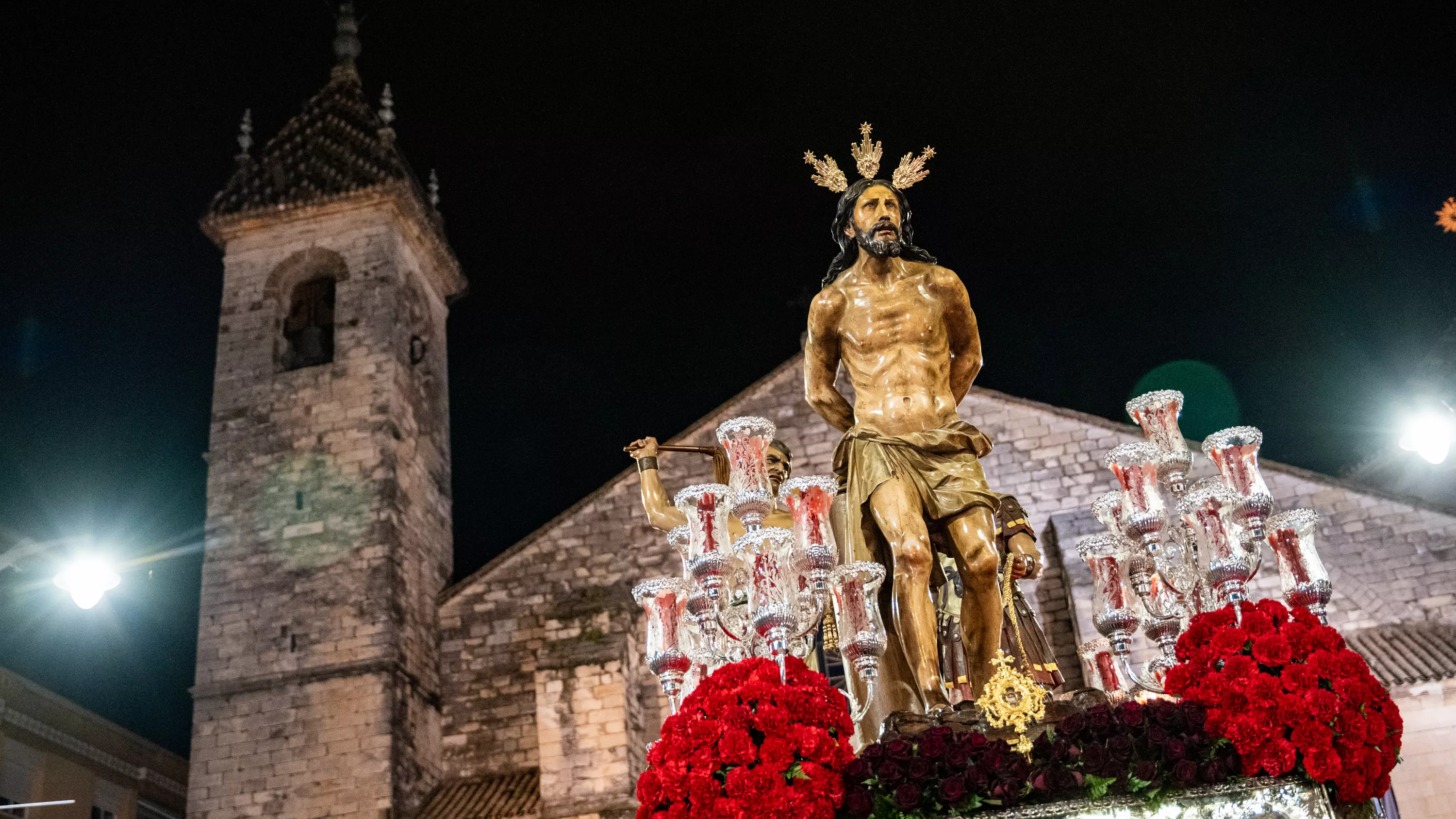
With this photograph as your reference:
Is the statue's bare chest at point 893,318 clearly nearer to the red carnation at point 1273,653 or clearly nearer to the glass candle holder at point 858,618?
the glass candle holder at point 858,618

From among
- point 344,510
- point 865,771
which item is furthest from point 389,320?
point 865,771

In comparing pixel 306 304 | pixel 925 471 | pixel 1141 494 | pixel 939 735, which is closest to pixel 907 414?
pixel 925 471

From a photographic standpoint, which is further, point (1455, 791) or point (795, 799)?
point (1455, 791)

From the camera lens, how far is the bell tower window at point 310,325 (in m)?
17.8

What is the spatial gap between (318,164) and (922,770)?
1589cm

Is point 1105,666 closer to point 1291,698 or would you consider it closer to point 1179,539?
point 1179,539

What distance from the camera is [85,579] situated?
324 inches

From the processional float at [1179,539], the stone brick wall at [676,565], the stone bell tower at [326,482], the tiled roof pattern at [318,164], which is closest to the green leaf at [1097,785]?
the processional float at [1179,539]

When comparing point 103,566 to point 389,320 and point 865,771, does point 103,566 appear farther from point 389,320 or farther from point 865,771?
point 389,320

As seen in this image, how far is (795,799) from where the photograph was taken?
14.8 ft

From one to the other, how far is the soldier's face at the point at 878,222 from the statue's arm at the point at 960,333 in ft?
1.05

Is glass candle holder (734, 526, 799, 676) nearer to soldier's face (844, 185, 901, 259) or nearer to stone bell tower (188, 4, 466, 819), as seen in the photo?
soldier's face (844, 185, 901, 259)

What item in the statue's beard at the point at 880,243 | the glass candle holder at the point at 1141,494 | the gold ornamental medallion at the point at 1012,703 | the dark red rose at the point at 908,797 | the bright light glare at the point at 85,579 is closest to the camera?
the dark red rose at the point at 908,797

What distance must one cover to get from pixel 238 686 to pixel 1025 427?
964 centimetres
